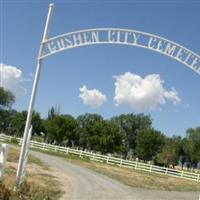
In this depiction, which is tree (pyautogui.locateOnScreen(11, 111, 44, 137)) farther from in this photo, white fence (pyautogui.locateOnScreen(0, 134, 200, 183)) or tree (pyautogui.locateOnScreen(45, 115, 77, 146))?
white fence (pyautogui.locateOnScreen(0, 134, 200, 183))

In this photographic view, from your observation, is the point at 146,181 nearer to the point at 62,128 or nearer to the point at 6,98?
the point at 62,128

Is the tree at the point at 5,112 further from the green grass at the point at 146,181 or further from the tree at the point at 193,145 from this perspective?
the green grass at the point at 146,181

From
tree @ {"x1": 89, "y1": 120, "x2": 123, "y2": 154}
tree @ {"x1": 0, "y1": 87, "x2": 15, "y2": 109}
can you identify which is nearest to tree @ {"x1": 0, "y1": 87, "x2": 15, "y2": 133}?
tree @ {"x1": 0, "y1": 87, "x2": 15, "y2": 109}

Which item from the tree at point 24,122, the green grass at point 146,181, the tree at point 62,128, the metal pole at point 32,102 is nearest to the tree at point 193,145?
the tree at point 62,128

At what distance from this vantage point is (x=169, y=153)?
83875 millimetres

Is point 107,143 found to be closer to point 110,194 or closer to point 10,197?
point 110,194

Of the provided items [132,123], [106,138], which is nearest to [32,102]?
[106,138]

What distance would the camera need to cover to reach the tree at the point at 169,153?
269ft

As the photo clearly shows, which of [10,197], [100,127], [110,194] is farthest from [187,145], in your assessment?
[10,197]

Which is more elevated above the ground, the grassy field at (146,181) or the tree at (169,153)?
the tree at (169,153)

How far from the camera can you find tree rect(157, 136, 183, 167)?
8200cm

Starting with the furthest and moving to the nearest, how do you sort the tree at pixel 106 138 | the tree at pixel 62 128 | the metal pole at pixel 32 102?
the tree at pixel 62 128 < the tree at pixel 106 138 < the metal pole at pixel 32 102

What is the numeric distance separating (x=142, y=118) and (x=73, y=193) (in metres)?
80.1

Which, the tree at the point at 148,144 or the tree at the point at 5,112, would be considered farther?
the tree at the point at 5,112
